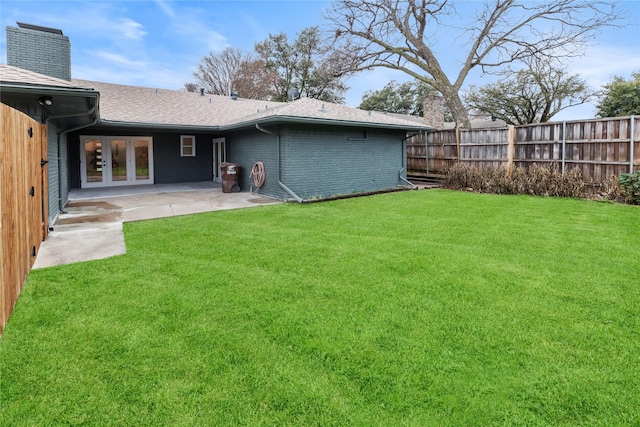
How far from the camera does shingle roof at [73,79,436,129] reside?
33.5ft

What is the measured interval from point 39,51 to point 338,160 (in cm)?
913

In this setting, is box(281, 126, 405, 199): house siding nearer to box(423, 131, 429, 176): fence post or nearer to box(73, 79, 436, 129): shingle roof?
box(73, 79, 436, 129): shingle roof

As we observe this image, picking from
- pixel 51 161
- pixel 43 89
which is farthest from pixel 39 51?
pixel 43 89

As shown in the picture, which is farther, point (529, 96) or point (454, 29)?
point (529, 96)

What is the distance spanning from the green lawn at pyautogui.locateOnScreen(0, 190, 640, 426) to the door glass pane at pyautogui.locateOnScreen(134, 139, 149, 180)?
9.17m

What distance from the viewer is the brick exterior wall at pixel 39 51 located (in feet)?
33.3

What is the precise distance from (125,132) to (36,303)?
1107 cm

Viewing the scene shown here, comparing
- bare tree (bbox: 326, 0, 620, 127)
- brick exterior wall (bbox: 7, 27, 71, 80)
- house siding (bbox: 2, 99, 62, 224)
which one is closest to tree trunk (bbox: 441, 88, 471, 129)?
bare tree (bbox: 326, 0, 620, 127)

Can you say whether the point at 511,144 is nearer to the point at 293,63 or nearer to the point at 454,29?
the point at 454,29

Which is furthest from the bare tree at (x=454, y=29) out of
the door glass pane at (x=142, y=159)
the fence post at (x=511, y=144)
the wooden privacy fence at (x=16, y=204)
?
the wooden privacy fence at (x=16, y=204)

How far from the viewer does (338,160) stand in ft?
35.8

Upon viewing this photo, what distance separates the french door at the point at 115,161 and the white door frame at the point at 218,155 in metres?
2.28

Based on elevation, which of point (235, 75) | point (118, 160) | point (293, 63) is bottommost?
point (118, 160)

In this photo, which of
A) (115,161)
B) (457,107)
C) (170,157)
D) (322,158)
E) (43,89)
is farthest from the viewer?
(457,107)
